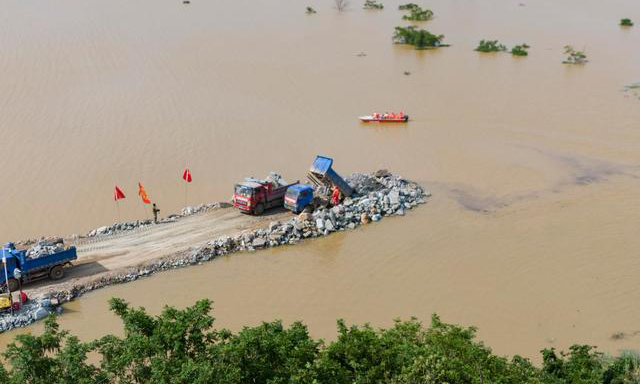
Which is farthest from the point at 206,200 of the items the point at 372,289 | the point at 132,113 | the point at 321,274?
the point at 132,113

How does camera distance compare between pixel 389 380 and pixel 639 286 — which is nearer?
pixel 389 380

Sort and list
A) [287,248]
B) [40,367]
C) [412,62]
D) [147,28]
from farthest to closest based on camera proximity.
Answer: [147,28] → [412,62] → [287,248] → [40,367]

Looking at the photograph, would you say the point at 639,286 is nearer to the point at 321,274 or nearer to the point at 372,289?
the point at 372,289

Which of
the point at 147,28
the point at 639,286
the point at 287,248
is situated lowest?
the point at 639,286

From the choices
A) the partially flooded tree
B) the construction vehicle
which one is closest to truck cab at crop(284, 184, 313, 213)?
the construction vehicle

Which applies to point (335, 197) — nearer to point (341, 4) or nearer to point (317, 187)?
point (317, 187)

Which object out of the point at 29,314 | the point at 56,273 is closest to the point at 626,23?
the point at 56,273
